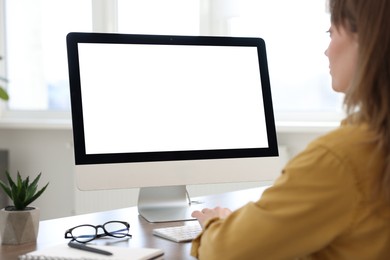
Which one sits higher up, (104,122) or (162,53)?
(162,53)

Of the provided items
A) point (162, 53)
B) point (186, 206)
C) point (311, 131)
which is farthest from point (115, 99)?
point (311, 131)

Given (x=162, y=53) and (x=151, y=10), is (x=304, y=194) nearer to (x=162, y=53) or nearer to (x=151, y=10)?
(x=162, y=53)

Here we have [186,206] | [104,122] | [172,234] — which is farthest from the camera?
[186,206]

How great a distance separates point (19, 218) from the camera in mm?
1451

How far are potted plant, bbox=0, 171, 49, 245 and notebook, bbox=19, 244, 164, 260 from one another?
16 cm

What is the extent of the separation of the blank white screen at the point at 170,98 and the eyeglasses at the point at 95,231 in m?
0.18

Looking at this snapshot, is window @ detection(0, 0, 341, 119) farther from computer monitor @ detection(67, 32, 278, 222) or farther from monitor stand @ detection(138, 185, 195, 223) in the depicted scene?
monitor stand @ detection(138, 185, 195, 223)

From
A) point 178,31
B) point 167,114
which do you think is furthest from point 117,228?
point 178,31

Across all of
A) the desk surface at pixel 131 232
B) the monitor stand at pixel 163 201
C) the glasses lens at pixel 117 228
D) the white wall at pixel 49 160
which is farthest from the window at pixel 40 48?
the glasses lens at pixel 117 228

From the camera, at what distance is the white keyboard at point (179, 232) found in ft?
4.85

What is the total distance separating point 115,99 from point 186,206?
36cm

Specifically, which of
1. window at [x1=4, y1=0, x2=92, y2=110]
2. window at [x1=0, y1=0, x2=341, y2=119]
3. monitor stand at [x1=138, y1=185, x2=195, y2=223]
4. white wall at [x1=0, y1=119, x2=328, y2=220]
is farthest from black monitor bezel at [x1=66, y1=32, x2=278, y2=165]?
window at [x1=4, y1=0, x2=92, y2=110]

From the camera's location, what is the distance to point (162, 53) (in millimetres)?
1744

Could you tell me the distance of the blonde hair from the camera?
0.95 metres
